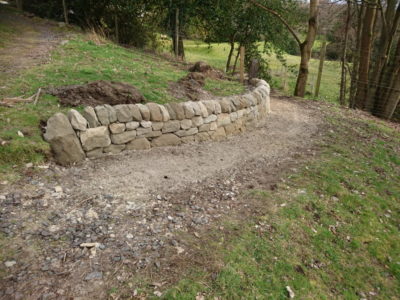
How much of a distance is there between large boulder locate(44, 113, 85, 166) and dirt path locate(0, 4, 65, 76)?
2902mm

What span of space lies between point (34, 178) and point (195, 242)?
2.12 metres

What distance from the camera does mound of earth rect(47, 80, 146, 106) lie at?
193 inches

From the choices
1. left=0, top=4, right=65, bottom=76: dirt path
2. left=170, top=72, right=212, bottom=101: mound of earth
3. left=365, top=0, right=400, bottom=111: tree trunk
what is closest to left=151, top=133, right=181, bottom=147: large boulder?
left=170, top=72, right=212, bottom=101: mound of earth

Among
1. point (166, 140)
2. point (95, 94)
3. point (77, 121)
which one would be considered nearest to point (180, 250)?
point (77, 121)

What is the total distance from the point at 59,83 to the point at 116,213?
3.61 m

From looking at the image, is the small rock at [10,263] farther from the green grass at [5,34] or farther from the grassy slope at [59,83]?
the green grass at [5,34]

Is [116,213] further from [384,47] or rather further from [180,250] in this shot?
[384,47]

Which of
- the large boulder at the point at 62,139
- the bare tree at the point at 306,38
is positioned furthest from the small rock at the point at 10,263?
the bare tree at the point at 306,38

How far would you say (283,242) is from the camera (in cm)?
Answer: 318

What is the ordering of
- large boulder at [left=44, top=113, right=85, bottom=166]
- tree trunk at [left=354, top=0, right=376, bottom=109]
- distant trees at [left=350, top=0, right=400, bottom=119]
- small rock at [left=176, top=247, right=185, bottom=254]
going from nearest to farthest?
small rock at [left=176, top=247, right=185, bottom=254] < large boulder at [left=44, top=113, right=85, bottom=166] < tree trunk at [left=354, top=0, right=376, bottom=109] < distant trees at [left=350, top=0, right=400, bottom=119]

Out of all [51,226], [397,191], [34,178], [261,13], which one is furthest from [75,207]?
[261,13]

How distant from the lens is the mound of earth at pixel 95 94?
4.90 m

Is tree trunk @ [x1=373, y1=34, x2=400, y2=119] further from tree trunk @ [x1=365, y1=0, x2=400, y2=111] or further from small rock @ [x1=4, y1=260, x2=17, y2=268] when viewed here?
small rock @ [x1=4, y1=260, x2=17, y2=268]

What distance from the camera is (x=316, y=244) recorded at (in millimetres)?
3305
